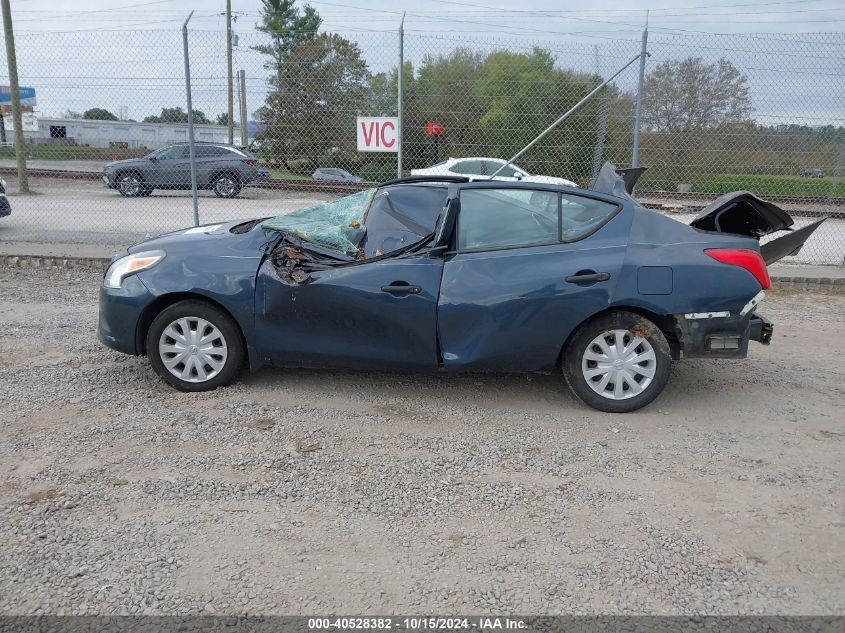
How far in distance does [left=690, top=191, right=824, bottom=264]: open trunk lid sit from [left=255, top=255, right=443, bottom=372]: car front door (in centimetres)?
203

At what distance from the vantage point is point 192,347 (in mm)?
4848

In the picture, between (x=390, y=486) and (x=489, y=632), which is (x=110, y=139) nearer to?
(x=390, y=486)

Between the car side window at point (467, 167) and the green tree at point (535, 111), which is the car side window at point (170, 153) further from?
the green tree at point (535, 111)

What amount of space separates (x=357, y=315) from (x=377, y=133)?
17.9 ft

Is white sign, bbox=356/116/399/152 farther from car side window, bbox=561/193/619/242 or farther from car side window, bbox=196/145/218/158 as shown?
car side window, bbox=196/145/218/158

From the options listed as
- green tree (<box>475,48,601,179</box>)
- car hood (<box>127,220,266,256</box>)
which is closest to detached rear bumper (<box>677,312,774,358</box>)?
car hood (<box>127,220,266,256</box>)

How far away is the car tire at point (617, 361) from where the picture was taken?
4.67 meters

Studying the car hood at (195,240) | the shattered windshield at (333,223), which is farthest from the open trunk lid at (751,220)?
the car hood at (195,240)

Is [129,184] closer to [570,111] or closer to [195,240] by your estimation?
[570,111]

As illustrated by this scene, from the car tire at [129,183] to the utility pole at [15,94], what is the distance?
2292 millimetres

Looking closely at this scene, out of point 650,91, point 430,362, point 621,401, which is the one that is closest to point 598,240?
point 621,401

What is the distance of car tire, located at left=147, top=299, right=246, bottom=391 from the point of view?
4809 millimetres

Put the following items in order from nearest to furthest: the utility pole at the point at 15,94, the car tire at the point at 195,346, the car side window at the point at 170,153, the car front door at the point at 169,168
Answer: the car tire at the point at 195,346
the utility pole at the point at 15,94
the car side window at the point at 170,153
the car front door at the point at 169,168

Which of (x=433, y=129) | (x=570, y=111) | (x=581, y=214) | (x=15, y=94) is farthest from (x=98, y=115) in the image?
(x=581, y=214)
